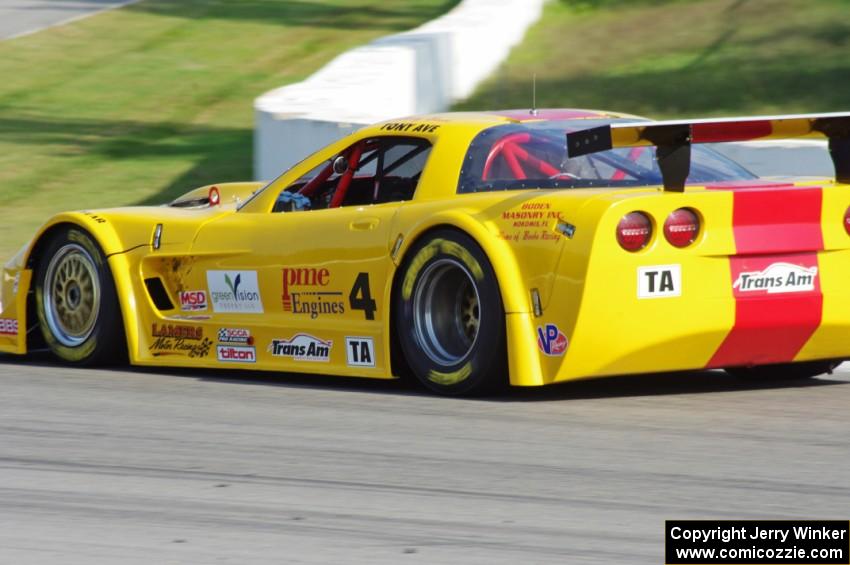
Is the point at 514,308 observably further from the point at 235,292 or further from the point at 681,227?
the point at 235,292

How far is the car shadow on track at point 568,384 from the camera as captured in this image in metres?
6.91

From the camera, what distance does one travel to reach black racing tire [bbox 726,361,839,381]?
738cm

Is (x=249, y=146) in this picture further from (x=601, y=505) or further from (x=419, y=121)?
(x=601, y=505)

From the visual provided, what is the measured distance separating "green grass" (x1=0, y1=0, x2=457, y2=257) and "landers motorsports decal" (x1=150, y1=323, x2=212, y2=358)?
16.9 ft

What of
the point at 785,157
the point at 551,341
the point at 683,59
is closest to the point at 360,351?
the point at 551,341

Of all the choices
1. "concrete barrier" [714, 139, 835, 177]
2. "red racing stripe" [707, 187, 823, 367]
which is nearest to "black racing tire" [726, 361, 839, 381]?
"red racing stripe" [707, 187, 823, 367]

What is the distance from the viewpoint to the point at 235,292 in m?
7.58

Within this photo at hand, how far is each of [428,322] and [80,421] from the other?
58.3 inches

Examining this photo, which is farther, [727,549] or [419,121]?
[419,121]

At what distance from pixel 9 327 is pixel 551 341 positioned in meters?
Answer: 3.35

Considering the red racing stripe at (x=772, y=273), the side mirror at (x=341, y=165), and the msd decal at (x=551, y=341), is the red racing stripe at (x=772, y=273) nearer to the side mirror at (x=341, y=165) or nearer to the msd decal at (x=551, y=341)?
the msd decal at (x=551, y=341)

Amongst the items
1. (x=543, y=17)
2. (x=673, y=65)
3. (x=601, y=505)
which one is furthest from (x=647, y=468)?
(x=543, y=17)

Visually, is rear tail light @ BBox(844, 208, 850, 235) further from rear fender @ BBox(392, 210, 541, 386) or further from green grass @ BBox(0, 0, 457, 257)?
green grass @ BBox(0, 0, 457, 257)

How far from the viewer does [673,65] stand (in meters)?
22.4
